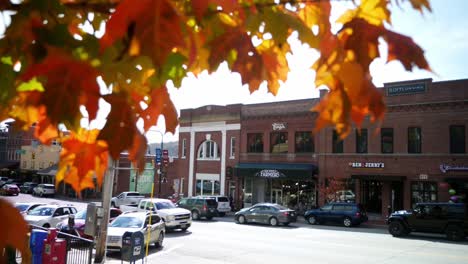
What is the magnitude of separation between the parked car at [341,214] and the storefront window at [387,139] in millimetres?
5599

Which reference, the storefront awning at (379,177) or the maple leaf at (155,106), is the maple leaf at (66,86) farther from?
the storefront awning at (379,177)

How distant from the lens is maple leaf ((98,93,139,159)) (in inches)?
59.1

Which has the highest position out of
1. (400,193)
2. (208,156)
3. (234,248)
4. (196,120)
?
(196,120)

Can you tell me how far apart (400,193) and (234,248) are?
57.2 feet

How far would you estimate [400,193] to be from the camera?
30.6 metres

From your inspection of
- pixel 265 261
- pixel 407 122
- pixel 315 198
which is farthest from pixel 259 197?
pixel 265 261

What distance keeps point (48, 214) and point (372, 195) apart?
2244cm

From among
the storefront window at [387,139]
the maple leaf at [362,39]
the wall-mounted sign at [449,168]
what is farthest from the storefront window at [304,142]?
the maple leaf at [362,39]

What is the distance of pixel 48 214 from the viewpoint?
72.1ft

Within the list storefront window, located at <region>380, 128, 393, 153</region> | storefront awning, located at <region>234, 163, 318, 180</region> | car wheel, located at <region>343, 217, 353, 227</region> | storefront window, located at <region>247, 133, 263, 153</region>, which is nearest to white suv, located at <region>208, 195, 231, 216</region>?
storefront awning, located at <region>234, 163, 318, 180</region>

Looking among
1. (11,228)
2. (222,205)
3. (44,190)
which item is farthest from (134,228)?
(44,190)

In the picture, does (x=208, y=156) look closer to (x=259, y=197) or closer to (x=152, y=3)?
(x=259, y=197)

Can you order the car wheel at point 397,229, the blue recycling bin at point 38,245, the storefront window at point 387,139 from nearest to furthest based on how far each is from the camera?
1. the blue recycling bin at point 38,245
2. the car wheel at point 397,229
3. the storefront window at point 387,139

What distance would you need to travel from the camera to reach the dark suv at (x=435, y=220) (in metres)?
21.6
